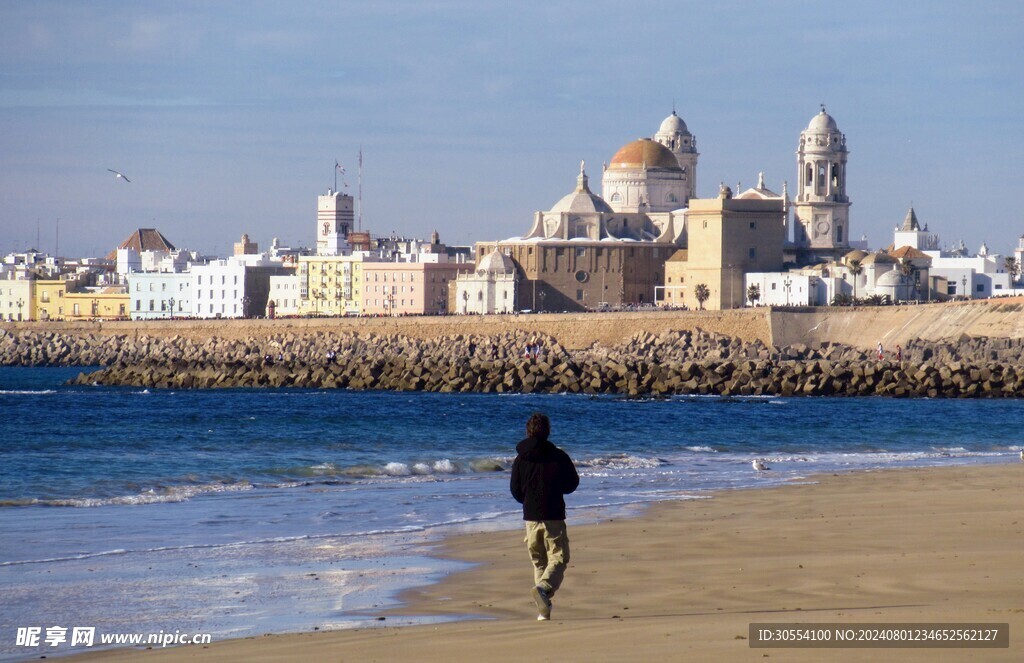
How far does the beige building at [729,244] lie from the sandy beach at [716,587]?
73146 mm

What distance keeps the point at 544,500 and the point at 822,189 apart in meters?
95.1

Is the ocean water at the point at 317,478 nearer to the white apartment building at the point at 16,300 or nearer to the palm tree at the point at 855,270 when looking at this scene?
the palm tree at the point at 855,270

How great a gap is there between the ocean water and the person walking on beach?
1.02 m

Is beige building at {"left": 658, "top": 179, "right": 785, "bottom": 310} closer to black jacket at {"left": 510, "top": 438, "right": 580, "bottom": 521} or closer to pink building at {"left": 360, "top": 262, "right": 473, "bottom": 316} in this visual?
pink building at {"left": 360, "top": 262, "right": 473, "bottom": 316}

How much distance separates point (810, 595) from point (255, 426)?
25.1m

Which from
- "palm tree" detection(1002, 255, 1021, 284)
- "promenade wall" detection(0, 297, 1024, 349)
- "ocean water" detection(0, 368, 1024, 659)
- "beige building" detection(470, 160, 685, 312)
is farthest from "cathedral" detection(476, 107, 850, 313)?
"ocean water" detection(0, 368, 1024, 659)

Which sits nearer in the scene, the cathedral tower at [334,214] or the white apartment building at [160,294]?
the white apartment building at [160,294]

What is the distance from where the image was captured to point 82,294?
120000 mm

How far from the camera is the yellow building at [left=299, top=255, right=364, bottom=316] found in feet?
366

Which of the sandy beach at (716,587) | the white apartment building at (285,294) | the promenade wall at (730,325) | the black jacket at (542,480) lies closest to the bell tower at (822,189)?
the promenade wall at (730,325)

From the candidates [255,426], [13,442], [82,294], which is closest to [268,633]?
[13,442]

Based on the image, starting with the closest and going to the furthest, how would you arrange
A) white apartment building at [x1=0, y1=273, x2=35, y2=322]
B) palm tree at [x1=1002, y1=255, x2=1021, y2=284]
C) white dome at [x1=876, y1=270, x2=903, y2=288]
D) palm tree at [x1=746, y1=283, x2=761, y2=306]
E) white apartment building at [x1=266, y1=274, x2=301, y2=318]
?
white dome at [x1=876, y1=270, x2=903, y2=288] → palm tree at [x1=746, y1=283, x2=761, y2=306] → palm tree at [x1=1002, y1=255, x2=1021, y2=284] → white apartment building at [x1=266, y1=274, x2=301, y2=318] → white apartment building at [x1=0, y1=273, x2=35, y2=322]

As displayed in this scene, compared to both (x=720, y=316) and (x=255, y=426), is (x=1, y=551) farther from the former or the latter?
(x=720, y=316)

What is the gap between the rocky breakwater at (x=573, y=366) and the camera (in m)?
49.6
